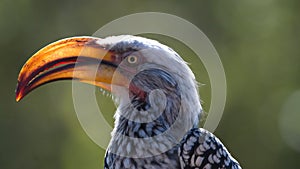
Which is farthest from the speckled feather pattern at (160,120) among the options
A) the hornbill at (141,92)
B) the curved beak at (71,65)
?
the curved beak at (71,65)

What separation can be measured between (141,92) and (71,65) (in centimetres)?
57

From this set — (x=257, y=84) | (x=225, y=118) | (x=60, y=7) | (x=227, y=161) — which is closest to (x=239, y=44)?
(x=257, y=84)

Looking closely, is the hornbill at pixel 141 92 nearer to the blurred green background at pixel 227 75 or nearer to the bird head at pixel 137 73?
the bird head at pixel 137 73

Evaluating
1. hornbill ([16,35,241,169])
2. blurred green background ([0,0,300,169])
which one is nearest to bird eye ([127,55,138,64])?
hornbill ([16,35,241,169])

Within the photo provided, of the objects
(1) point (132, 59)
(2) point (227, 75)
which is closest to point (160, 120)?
(1) point (132, 59)

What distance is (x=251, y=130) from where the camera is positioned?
56.2 feet

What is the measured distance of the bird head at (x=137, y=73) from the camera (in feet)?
20.2

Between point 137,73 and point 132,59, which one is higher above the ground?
point 132,59

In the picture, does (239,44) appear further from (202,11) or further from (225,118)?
(225,118)

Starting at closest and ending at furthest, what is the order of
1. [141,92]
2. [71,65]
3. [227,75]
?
[71,65]
[141,92]
[227,75]

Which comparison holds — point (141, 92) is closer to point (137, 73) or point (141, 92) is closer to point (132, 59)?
point (137, 73)

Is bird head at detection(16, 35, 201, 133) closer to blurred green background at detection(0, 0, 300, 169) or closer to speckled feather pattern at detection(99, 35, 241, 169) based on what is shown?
speckled feather pattern at detection(99, 35, 241, 169)

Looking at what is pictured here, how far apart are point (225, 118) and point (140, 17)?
2552 millimetres

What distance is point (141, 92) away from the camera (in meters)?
6.27
